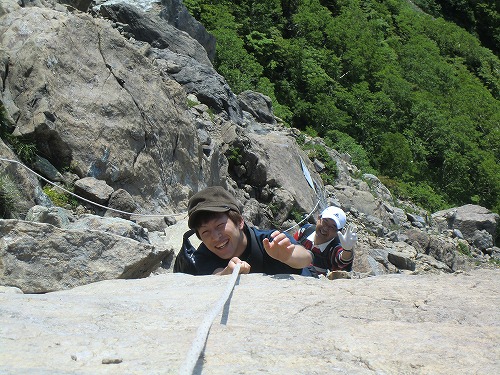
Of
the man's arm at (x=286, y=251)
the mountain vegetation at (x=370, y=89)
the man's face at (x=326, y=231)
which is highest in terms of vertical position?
the man's arm at (x=286, y=251)

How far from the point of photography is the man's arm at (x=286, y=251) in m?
3.78

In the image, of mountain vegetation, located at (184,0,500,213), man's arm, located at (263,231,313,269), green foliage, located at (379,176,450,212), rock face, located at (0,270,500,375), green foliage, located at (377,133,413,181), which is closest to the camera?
rock face, located at (0,270,500,375)

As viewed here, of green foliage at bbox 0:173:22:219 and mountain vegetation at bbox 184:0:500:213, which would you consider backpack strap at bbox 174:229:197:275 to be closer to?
green foliage at bbox 0:173:22:219

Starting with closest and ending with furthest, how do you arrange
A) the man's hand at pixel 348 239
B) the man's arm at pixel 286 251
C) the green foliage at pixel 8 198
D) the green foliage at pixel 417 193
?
1. the man's arm at pixel 286 251
2. the man's hand at pixel 348 239
3. the green foliage at pixel 8 198
4. the green foliage at pixel 417 193

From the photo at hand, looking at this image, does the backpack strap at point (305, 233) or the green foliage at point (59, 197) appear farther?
the green foliage at point (59, 197)

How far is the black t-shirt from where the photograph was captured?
4.16 m

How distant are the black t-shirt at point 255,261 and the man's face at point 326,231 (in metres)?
1.83

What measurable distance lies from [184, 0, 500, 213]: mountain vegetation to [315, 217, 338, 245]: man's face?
1223 cm

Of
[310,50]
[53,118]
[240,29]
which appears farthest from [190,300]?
[310,50]

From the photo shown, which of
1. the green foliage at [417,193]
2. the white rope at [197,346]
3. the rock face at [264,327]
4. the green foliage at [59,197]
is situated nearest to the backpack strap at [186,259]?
the rock face at [264,327]

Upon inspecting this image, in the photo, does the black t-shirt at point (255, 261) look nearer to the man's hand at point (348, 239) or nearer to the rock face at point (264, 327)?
the rock face at point (264, 327)

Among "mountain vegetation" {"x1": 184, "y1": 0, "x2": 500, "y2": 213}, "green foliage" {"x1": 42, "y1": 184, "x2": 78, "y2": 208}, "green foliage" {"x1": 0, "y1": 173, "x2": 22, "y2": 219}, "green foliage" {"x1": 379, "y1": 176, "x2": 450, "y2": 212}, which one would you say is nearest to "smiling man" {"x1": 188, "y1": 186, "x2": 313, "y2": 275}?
"green foliage" {"x1": 0, "y1": 173, "x2": 22, "y2": 219}

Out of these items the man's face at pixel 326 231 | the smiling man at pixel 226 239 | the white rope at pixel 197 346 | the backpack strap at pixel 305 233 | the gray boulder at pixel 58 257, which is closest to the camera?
the white rope at pixel 197 346

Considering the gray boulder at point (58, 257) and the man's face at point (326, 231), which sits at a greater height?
the man's face at point (326, 231)
